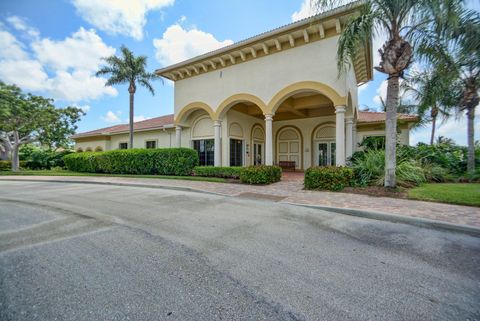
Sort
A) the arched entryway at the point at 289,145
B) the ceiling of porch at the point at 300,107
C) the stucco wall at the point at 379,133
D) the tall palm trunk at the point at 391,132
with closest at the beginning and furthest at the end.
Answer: the tall palm trunk at the point at 391,132
the ceiling of porch at the point at 300,107
the stucco wall at the point at 379,133
the arched entryway at the point at 289,145

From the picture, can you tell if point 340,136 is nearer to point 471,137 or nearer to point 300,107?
point 300,107

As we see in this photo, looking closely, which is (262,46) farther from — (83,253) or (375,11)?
(83,253)

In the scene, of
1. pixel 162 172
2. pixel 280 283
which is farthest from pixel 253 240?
pixel 162 172

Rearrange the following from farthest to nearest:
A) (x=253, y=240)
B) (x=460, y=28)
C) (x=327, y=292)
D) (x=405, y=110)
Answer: (x=405, y=110) → (x=460, y=28) → (x=253, y=240) → (x=327, y=292)

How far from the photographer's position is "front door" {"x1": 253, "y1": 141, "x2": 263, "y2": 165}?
17681 millimetres

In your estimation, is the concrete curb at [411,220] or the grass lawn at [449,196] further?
the grass lawn at [449,196]

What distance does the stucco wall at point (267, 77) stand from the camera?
34.0ft

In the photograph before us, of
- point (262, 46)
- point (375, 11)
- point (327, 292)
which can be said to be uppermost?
point (262, 46)

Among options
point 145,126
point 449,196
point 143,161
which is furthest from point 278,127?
point 449,196

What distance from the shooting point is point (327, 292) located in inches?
96.8

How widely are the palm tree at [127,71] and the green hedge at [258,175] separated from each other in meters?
12.5

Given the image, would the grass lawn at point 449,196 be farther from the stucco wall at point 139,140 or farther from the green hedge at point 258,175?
the stucco wall at point 139,140

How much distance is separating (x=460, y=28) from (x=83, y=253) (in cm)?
1217

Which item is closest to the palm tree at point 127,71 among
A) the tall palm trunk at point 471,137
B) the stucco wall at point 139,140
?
the stucco wall at point 139,140
